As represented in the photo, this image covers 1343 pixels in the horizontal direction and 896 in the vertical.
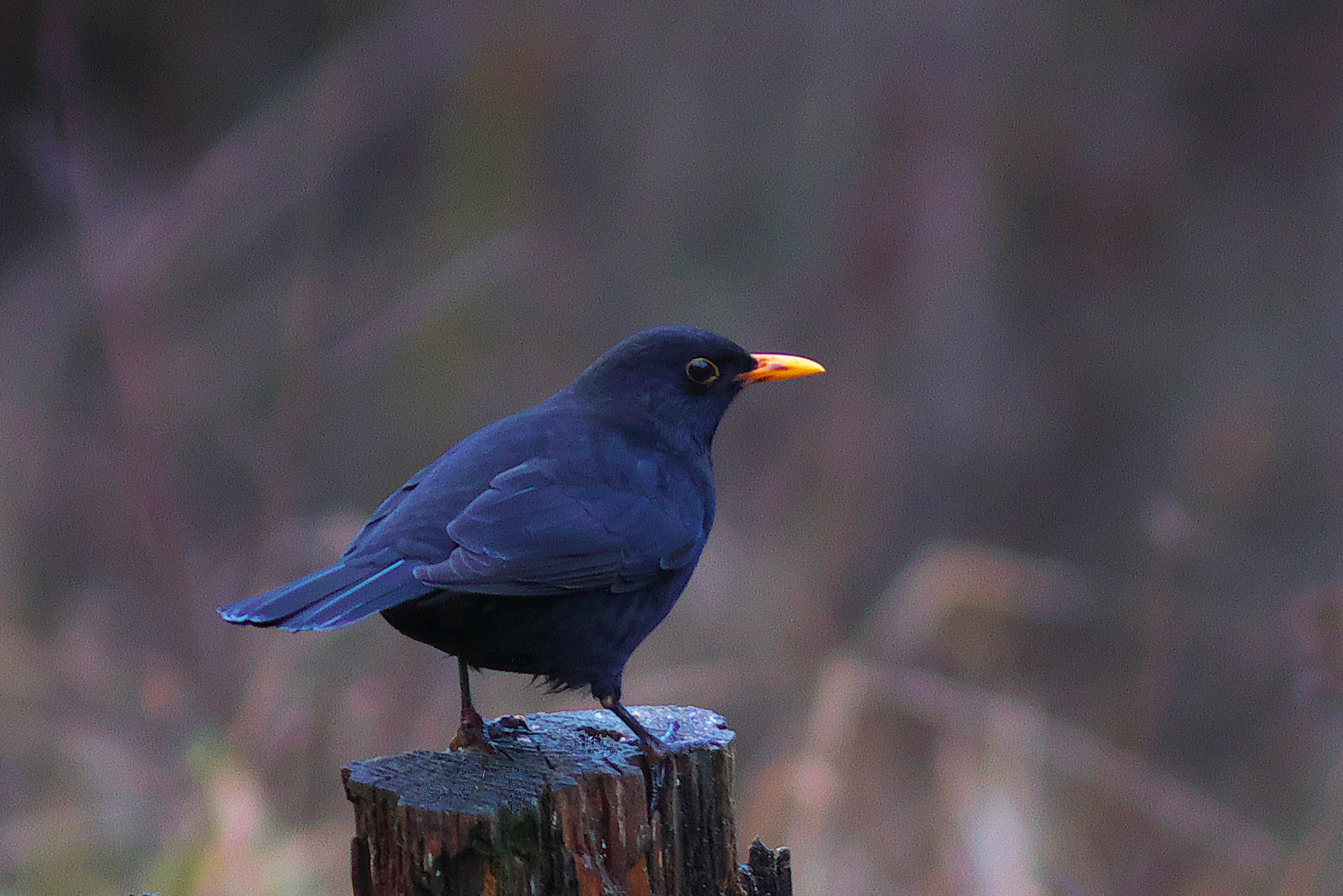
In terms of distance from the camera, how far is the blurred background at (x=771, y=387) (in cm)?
421

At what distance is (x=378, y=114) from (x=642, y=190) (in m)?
1.57

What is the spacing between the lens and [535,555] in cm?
252

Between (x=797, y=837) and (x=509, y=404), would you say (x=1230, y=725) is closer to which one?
(x=797, y=837)

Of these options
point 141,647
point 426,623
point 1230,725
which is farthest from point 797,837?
point 1230,725

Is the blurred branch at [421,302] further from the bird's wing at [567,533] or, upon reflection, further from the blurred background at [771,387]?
the bird's wing at [567,533]

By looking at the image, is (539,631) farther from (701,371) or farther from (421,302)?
(421,302)

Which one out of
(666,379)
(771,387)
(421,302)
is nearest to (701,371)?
(666,379)

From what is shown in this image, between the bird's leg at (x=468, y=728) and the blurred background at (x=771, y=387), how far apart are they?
1.33m

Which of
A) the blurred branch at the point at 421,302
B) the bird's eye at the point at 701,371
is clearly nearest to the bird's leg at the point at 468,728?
the bird's eye at the point at 701,371

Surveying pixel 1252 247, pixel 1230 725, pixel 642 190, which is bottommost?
pixel 1230 725

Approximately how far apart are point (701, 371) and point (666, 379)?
91mm

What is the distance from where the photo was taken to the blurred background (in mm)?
4207

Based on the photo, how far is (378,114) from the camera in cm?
707

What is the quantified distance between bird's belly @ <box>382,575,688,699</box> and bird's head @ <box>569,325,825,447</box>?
0.57 metres
